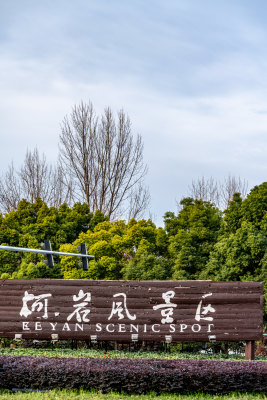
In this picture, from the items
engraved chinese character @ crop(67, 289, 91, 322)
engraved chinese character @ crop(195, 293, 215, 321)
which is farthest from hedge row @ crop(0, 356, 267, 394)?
engraved chinese character @ crop(67, 289, 91, 322)

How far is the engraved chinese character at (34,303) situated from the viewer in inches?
642

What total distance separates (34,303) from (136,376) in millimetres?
6541

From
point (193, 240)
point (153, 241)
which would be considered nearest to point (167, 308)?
point (193, 240)

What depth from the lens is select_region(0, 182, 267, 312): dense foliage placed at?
61.4 feet

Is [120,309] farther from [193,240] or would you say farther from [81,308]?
[193,240]

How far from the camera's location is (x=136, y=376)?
10.5 m

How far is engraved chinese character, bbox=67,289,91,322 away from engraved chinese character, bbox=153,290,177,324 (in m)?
1.86

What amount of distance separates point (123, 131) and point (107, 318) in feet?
44.8

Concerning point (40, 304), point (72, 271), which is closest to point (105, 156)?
point (72, 271)

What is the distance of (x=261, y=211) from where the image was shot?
1900 cm

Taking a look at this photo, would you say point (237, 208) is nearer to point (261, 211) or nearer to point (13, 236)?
point (261, 211)

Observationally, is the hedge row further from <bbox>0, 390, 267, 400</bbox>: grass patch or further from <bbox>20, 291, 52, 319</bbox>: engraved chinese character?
<bbox>20, 291, 52, 319</bbox>: engraved chinese character

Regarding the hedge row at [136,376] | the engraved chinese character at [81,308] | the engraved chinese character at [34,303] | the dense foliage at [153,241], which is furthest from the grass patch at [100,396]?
the dense foliage at [153,241]

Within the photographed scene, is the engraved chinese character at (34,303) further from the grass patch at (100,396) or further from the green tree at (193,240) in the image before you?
the grass patch at (100,396)
